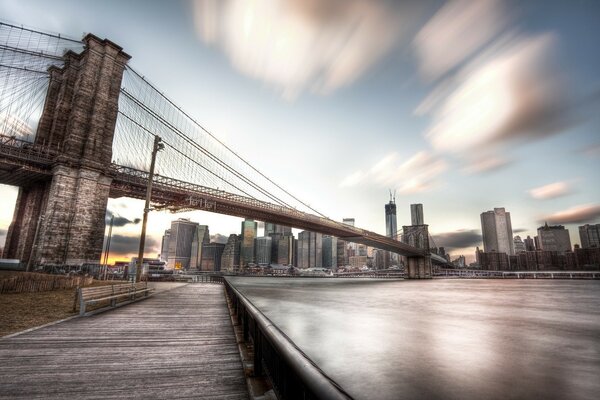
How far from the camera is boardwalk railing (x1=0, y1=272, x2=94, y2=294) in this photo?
13062 mm

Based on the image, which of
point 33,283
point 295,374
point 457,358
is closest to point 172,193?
point 33,283

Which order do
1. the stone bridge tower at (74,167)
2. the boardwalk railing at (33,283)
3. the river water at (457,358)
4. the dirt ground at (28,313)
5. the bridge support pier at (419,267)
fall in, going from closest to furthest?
the river water at (457,358), the dirt ground at (28,313), the boardwalk railing at (33,283), the stone bridge tower at (74,167), the bridge support pier at (419,267)

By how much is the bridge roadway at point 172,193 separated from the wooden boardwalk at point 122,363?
2365 cm

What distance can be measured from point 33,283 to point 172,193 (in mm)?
19772

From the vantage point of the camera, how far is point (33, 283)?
13922 millimetres

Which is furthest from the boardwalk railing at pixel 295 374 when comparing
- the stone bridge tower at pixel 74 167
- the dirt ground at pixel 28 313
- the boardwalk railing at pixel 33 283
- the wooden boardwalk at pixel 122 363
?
A: the stone bridge tower at pixel 74 167

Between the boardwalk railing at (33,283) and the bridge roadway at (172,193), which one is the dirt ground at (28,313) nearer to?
the boardwalk railing at (33,283)

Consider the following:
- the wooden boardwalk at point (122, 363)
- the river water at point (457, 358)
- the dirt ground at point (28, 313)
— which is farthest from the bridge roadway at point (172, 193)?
the river water at point (457, 358)

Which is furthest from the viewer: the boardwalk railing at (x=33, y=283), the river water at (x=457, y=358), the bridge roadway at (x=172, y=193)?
the bridge roadway at (x=172, y=193)

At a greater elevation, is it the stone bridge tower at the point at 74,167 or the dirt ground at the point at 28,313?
the stone bridge tower at the point at 74,167

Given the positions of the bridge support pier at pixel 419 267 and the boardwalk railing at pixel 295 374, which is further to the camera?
the bridge support pier at pixel 419 267

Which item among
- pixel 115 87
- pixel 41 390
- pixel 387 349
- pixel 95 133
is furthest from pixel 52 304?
pixel 115 87

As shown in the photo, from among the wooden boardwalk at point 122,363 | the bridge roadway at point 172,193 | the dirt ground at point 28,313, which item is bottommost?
the dirt ground at point 28,313

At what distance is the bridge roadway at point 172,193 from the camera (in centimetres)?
2333
